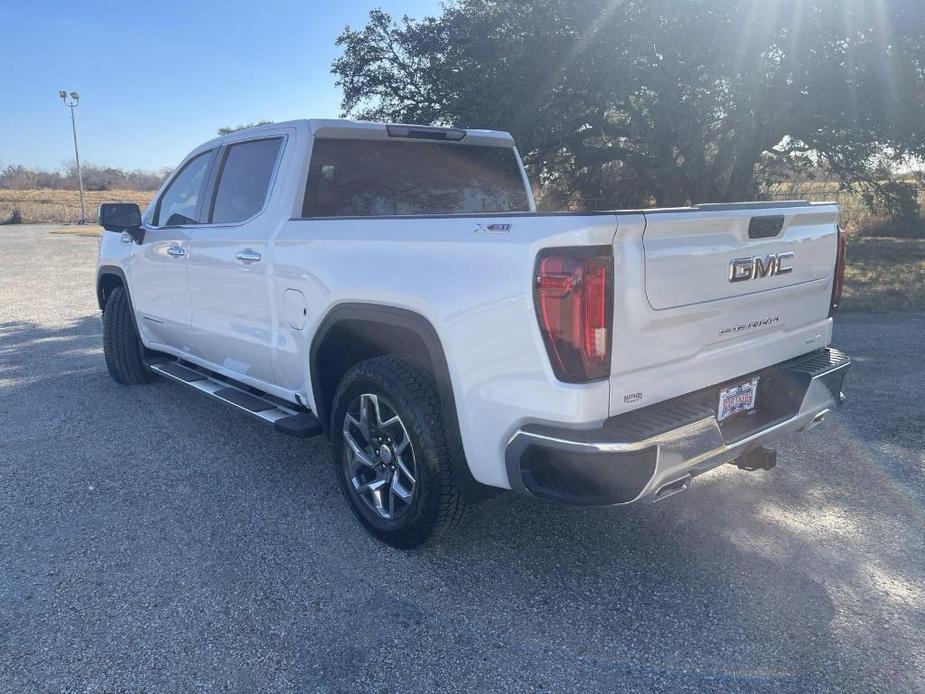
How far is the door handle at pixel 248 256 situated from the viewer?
13.2 feet

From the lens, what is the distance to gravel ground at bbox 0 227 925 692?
2.59 meters

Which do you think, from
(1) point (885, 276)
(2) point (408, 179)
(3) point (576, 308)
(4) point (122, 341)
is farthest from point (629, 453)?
(1) point (885, 276)

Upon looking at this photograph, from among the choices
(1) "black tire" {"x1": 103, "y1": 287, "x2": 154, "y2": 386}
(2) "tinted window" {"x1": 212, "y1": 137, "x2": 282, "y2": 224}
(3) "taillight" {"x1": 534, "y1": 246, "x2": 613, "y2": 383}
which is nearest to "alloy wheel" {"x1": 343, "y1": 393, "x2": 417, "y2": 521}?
(3) "taillight" {"x1": 534, "y1": 246, "x2": 613, "y2": 383}

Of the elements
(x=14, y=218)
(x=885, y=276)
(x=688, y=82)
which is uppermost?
(x=688, y=82)

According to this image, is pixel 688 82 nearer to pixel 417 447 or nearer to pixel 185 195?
pixel 185 195

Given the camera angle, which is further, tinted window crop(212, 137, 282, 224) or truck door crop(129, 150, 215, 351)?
truck door crop(129, 150, 215, 351)

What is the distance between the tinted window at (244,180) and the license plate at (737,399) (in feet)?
8.96

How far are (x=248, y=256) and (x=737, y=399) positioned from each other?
270 centimetres

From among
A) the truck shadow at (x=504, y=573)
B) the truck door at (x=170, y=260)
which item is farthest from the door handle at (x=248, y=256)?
the truck shadow at (x=504, y=573)

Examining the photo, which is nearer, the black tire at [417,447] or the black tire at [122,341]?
the black tire at [417,447]

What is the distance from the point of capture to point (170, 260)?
200 inches

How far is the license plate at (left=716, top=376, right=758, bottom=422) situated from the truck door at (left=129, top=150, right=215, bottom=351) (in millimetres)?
3510

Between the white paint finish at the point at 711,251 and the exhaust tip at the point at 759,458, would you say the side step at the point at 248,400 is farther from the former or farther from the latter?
the exhaust tip at the point at 759,458

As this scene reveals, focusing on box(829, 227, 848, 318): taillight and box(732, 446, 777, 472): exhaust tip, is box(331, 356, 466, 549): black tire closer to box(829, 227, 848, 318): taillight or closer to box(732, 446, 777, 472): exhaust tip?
box(732, 446, 777, 472): exhaust tip
